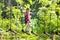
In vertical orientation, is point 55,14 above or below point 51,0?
below

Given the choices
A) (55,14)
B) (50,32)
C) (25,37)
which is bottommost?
(25,37)

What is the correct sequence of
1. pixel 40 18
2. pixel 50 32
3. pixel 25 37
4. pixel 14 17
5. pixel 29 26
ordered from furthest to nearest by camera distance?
pixel 14 17, pixel 29 26, pixel 25 37, pixel 40 18, pixel 50 32

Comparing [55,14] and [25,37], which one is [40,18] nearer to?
[55,14]

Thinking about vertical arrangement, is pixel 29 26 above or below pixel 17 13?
below

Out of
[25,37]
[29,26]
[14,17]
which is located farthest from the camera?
[14,17]

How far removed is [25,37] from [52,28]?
387mm

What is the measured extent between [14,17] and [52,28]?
74 centimetres

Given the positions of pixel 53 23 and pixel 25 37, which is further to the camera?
pixel 25 37

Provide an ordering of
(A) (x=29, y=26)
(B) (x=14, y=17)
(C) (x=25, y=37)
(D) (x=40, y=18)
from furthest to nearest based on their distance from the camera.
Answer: (B) (x=14, y=17), (A) (x=29, y=26), (C) (x=25, y=37), (D) (x=40, y=18)

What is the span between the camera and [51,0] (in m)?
1.47

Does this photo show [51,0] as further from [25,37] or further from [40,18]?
[25,37]

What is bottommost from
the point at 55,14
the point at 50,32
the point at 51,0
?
the point at 50,32

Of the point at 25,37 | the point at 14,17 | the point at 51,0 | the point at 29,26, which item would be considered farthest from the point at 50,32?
the point at 14,17

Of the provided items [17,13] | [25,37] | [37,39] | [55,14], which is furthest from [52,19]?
[17,13]
